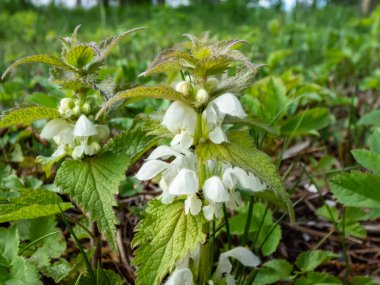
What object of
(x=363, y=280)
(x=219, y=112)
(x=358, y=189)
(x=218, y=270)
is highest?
(x=219, y=112)

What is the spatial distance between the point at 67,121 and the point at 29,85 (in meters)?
1.03

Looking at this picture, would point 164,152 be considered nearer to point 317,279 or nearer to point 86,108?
point 86,108

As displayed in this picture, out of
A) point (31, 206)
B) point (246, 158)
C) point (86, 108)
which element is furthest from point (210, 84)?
point (31, 206)

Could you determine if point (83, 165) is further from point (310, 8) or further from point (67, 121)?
point (310, 8)

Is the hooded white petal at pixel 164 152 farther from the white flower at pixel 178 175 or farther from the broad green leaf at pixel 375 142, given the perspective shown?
the broad green leaf at pixel 375 142

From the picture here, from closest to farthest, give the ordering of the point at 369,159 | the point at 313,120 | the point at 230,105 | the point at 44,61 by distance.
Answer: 1. the point at 230,105
2. the point at 44,61
3. the point at 369,159
4. the point at 313,120

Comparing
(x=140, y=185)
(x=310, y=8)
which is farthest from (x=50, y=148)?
(x=310, y=8)

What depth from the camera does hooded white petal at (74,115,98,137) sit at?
0.90 metres

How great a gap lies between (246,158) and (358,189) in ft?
1.09

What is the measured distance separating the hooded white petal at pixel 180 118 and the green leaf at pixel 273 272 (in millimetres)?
423

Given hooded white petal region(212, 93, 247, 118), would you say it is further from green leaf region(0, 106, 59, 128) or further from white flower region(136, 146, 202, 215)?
green leaf region(0, 106, 59, 128)

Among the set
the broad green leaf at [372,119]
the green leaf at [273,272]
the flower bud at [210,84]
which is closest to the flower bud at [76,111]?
the flower bud at [210,84]

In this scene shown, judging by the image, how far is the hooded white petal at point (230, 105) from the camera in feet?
2.46

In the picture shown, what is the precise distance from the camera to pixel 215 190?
0.76 m
